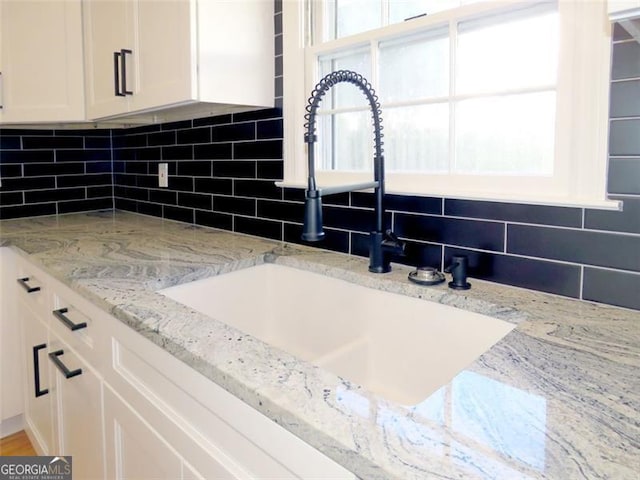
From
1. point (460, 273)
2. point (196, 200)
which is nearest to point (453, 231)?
point (460, 273)

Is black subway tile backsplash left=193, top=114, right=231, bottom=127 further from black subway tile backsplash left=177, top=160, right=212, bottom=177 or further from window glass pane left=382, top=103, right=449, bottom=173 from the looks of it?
window glass pane left=382, top=103, right=449, bottom=173

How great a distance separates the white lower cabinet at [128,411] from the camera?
2.28 ft

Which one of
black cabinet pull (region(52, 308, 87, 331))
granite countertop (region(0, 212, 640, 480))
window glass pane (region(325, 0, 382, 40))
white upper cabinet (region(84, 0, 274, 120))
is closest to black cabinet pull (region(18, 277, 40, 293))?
black cabinet pull (region(52, 308, 87, 331))

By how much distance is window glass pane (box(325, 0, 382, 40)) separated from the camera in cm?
147

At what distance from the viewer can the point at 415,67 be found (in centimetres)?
137

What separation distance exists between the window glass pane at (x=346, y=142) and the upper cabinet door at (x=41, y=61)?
3.88ft

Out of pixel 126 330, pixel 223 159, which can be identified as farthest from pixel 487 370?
pixel 223 159

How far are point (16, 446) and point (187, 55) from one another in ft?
5.49

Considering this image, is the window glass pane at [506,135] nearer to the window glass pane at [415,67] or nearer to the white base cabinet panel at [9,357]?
the window glass pane at [415,67]

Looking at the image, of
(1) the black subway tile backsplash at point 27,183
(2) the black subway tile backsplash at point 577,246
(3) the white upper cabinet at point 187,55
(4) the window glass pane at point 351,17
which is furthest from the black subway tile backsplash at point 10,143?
(2) the black subway tile backsplash at point 577,246

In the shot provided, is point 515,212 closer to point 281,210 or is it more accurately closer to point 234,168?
point 281,210

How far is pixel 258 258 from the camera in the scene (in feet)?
5.01

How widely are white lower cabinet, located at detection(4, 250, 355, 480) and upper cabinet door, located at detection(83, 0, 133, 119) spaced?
2.27 ft

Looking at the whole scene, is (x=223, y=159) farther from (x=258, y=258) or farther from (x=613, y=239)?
(x=613, y=239)
